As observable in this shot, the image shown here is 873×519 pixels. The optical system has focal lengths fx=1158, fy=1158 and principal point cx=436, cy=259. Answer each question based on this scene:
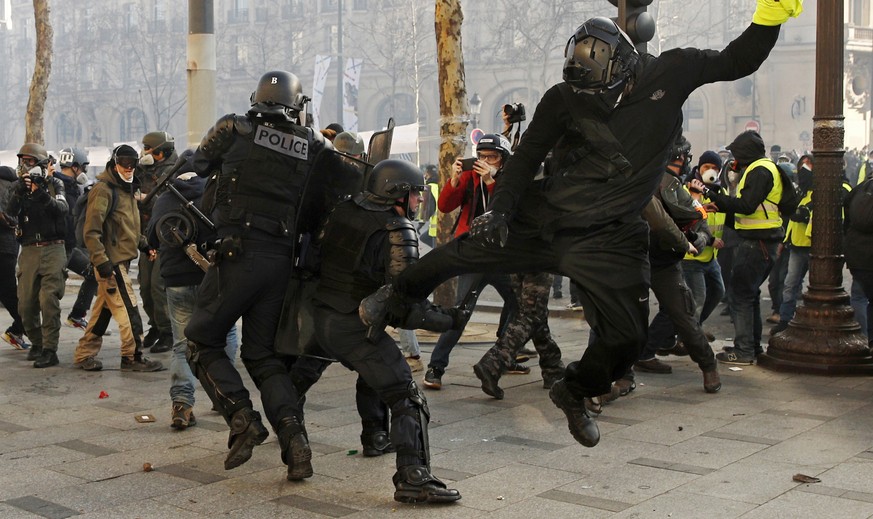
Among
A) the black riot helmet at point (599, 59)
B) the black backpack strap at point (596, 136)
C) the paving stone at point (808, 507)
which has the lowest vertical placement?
the paving stone at point (808, 507)

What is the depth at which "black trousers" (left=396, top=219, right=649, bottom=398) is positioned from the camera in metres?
4.85

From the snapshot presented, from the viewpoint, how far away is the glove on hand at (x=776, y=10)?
4664mm

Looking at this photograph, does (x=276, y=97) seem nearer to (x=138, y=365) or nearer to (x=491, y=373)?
(x=491, y=373)

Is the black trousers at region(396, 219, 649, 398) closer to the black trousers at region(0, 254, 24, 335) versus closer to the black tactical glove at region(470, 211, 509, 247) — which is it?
the black tactical glove at region(470, 211, 509, 247)

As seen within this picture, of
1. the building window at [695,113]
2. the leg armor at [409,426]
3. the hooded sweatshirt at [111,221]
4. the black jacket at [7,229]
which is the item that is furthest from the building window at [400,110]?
the leg armor at [409,426]

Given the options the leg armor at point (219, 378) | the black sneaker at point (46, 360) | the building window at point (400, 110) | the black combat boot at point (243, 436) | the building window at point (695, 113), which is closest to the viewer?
the black combat boot at point (243, 436)

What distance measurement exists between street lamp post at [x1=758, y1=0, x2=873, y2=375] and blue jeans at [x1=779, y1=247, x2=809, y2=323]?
2.13m

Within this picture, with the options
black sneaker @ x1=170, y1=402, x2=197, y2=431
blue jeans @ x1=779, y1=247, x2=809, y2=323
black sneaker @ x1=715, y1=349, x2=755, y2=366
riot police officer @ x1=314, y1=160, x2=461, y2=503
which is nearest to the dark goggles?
black sneaker @ x1=170, y1=402, x2=197, y2=431

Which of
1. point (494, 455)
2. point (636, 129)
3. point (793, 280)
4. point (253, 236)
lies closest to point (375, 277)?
point (253, 236)

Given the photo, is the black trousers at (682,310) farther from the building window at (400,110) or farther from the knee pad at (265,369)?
the building window at (400,110)

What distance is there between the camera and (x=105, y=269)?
28.6ft

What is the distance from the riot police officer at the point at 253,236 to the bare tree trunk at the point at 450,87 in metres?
5.80

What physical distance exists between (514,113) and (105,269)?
3.31 meters

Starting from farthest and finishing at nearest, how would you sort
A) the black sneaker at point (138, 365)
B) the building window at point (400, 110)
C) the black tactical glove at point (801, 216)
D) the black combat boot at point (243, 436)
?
the building window at point (400, 110)
the black tactical glove at point (801, 216)
the black sneaker at point (138, 365)
the black combat boot at point (243, 436)
